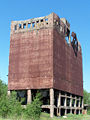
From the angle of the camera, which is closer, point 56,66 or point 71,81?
point 56,66

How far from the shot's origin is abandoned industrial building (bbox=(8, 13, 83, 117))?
42312mm

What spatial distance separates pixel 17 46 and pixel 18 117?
2214cm

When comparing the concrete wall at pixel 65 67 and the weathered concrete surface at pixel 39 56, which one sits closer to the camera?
the weathered concrete surface at pixel 39 56

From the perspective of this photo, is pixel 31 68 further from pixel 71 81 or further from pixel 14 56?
pixel 71 81

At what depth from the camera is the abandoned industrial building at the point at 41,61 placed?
139ft

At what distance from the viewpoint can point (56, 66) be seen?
43156 millimetres

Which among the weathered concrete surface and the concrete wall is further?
the concrete wall

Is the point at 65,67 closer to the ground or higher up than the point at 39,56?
closer to the ground

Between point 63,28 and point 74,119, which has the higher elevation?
point 63,28

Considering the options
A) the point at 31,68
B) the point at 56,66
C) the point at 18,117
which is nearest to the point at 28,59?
the point at 31,68

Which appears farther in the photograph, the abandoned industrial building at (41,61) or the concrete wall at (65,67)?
the concrete wall at (65,67)

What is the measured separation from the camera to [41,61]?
4319 centimetres

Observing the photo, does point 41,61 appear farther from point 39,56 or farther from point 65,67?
point 65,67

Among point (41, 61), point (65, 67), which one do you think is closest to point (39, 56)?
point (41, 61)
